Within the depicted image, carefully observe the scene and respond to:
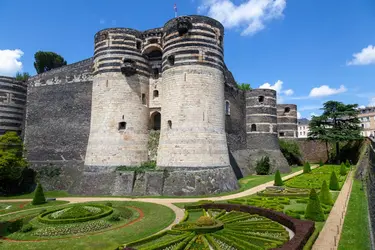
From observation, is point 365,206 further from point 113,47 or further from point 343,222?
point 113,47

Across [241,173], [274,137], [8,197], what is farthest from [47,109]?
[274,137]

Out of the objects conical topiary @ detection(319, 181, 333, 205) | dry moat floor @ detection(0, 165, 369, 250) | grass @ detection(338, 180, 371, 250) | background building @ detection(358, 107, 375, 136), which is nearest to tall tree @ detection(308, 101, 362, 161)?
dry moat floor @ detection(0, 165, 369, 250)

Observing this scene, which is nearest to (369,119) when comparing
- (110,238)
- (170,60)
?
(170,60)

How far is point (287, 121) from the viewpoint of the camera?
53406 millimetres

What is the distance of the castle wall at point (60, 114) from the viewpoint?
32938 mm

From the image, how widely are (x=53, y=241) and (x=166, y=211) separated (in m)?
7.47

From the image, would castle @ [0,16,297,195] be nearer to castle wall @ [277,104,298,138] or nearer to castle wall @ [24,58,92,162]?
A: castle wall @ [24,58,92,162]

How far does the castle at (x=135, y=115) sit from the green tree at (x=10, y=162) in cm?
243

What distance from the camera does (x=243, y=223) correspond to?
15.7 meters

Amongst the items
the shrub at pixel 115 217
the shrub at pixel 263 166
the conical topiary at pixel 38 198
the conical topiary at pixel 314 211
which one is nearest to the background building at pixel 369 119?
the shrub at pixel 263 166

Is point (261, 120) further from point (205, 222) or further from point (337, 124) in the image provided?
point (205, 222)

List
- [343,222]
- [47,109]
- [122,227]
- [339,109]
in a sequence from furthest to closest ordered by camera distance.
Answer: [339,109]
[47,109]
[122,227]
[343,222]

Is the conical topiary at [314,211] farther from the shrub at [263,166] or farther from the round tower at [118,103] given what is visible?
the shrub at [263,166]

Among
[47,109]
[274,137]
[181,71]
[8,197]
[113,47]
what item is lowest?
[8,197]
